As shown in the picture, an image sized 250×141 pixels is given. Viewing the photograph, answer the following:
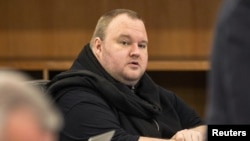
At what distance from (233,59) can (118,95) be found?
1.31 metres

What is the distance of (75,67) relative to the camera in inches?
78.5

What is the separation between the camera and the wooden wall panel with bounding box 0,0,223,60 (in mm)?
3105

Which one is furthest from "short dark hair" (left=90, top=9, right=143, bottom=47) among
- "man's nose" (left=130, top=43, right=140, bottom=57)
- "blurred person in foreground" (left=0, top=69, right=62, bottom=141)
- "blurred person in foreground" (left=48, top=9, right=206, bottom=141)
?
"blurred person in foreground" (left=0, top=69, right=62, bottom=141)

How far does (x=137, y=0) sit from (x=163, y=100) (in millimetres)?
1128

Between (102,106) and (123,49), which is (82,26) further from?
(102,106)

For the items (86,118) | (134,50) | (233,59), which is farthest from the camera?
(134,50)

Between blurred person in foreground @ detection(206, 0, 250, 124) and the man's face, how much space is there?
146 centimetres

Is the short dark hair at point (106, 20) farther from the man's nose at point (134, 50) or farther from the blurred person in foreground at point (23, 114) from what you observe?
the blurred person in foreground at point (23, 114)

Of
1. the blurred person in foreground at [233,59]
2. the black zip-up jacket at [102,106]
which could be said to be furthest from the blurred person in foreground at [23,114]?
the black zip-up jacket at [102,106]

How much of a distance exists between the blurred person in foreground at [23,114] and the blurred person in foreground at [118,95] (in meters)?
1.27

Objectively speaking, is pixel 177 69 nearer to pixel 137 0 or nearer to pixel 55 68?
pixel 137 0

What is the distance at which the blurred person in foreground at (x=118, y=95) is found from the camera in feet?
5.83

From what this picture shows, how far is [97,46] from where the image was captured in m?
2.05

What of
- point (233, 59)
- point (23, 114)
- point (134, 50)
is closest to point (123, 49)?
point (134, 50)
